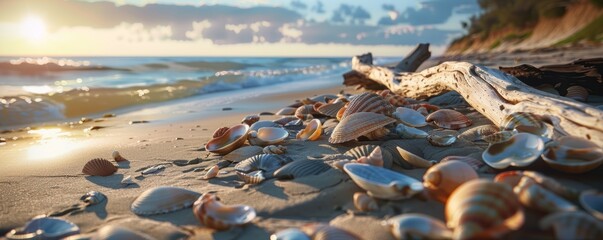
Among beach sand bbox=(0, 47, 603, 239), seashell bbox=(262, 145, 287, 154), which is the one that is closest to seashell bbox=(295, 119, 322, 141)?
beach sand bbox=(0, 47, 603, 239)

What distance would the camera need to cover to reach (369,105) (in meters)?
3.52

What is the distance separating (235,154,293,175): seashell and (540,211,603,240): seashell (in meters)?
1.61

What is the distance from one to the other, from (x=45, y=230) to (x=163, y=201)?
1.72 ft

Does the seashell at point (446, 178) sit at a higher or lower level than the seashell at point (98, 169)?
higher

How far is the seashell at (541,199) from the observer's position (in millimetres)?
1447

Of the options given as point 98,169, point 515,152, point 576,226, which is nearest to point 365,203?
point 576,226

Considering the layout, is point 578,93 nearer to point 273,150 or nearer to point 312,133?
point 312,133

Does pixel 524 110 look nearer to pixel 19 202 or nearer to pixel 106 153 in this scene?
pixel 19 202

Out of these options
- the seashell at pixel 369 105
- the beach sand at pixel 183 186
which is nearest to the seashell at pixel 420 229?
the beach sand at pixel 183 186

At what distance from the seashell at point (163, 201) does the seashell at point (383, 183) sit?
33.3 inches

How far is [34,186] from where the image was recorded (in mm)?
2861

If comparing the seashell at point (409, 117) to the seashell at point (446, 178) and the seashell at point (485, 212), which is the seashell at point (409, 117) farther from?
the seashell at point (485, 212)

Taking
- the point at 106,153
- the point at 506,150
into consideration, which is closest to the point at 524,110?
the point at 506,150

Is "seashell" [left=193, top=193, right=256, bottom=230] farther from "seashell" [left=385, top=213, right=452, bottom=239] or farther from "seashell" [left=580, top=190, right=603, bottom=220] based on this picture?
"seashell" [left=580, top=190, right=603, bottom=220]
